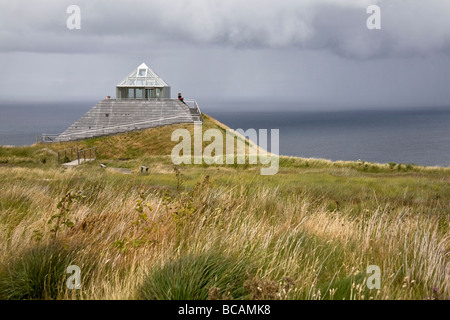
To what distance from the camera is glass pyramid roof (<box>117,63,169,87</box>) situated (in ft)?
202

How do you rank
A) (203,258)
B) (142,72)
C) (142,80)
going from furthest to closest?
(142,72), (142,80), (203,258)

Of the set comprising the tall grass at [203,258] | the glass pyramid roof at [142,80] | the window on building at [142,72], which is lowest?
the tall grass at [203,258]

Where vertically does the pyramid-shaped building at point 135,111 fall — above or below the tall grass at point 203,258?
above

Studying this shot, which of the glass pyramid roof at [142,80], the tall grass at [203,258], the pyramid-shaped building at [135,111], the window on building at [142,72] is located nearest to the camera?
the tall grass at [203,258]

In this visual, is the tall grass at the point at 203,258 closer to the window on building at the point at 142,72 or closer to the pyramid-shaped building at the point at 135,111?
the pyramid-shaped building at the point at 135,111

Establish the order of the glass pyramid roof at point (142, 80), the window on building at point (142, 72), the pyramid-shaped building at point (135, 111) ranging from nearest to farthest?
the pyramid-shaped building at point (135, 111)
the glass pyramid roof at point (142, 80)
the window on building at point (142, 72)

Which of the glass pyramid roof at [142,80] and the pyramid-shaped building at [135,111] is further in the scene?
the glass pyramid roof at [142,80]

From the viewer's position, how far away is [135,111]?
197 feet

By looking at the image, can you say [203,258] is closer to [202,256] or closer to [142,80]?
[202,256]

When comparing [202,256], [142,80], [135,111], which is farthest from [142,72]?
[202,256]

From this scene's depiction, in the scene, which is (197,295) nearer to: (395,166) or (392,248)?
(392,248)

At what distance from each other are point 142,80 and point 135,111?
15.0 feet

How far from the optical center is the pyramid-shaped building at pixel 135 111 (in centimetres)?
5756

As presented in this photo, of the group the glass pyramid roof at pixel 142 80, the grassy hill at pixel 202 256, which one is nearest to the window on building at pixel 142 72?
the glass pyramid roof at pixel 142 80
